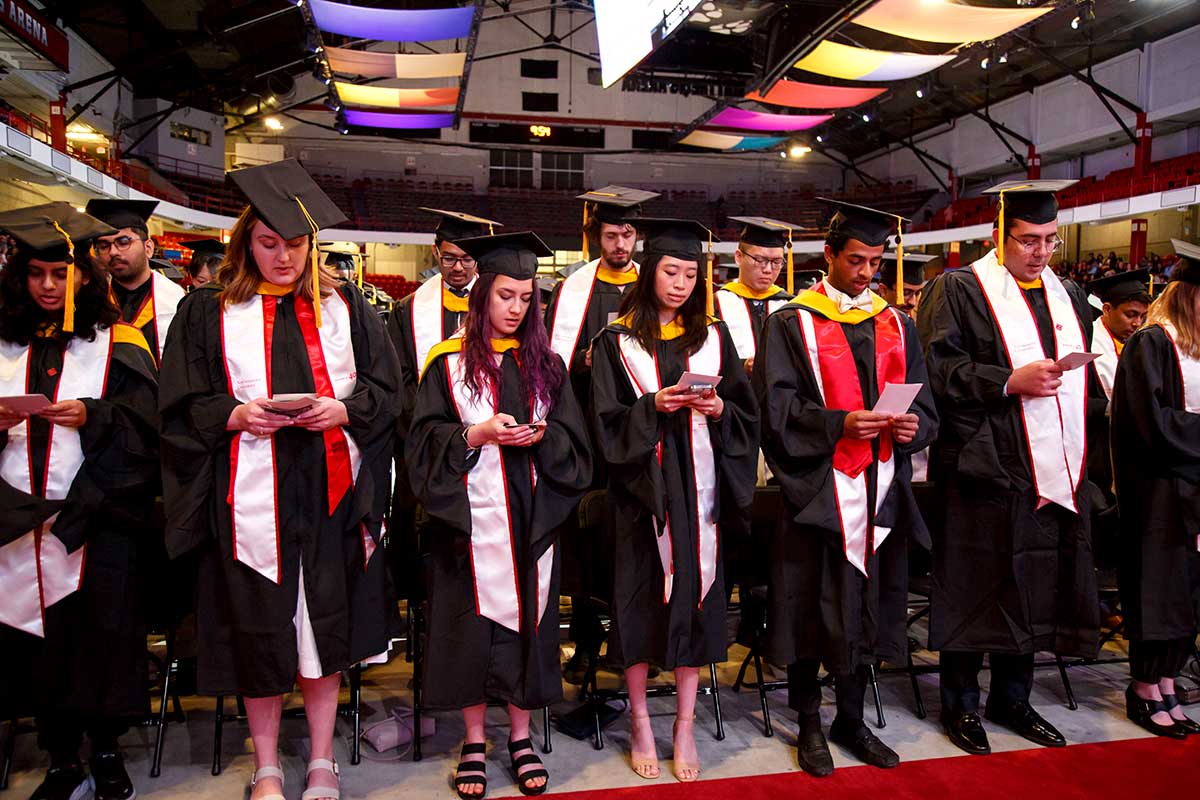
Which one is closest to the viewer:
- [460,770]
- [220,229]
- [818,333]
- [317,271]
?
[317,271]

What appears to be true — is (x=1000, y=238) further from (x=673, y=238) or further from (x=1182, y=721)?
(x=1182, y=721)

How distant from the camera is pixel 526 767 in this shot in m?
2.93

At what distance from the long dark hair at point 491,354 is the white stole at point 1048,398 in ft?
5.73

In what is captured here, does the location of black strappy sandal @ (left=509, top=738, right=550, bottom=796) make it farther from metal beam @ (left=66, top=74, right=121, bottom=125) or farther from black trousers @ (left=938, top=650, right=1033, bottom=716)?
metal beam @ (left=66, top=74, right=121, bottom=125)

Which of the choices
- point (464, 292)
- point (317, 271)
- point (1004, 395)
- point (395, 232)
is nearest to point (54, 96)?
point (395, 232)

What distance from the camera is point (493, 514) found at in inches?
112

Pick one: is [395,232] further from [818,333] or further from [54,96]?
[818,333]

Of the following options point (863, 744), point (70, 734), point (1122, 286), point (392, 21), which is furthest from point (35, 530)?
point (392, 21)

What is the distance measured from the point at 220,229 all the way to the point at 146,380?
59.4ft

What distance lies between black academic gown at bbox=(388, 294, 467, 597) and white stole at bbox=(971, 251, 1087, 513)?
215 centimetres

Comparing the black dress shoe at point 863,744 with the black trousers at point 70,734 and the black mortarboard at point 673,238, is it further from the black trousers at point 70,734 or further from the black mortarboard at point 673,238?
the black trousers at point 70,734

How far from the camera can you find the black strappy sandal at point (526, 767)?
9.48 ft

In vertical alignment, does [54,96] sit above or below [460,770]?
above

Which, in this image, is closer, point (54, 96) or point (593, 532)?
point (593, 532)
